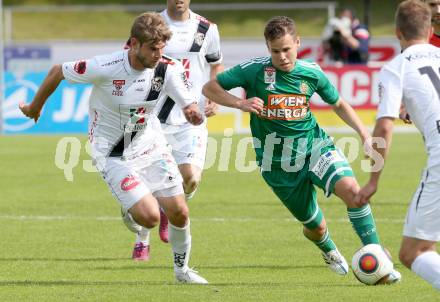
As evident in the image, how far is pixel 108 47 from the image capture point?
89.0 ft

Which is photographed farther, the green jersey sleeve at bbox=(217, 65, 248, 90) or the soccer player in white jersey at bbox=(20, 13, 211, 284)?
the green jersey sleeve at bbox=(217, 65, 248, 90)

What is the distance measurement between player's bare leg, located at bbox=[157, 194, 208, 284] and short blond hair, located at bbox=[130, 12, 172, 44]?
4.39 feet

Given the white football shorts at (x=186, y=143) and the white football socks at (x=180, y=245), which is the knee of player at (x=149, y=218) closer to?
the white football socks at (x=180, y=245)

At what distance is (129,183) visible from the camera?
7965mm

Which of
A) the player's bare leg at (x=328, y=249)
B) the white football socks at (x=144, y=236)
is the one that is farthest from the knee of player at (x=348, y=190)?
the white football socks at (x=144, y=236)

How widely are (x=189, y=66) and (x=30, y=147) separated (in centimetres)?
1092

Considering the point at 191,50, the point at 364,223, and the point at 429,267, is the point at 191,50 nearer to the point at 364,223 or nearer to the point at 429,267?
the point at 364,223

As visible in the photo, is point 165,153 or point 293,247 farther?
point 293,247

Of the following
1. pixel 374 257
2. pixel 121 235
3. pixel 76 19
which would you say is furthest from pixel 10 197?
pixel 76 19

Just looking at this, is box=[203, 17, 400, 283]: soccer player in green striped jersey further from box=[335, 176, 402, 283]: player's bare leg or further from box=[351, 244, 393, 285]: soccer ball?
box=[351, 244, 393, 285]: soccer ball

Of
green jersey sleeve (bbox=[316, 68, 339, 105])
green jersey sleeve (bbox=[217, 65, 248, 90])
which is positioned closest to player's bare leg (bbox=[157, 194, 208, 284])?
green jersey sleeve (bbox=[217, 65, 248, 90])

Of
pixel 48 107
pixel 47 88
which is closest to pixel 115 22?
pixel 48 107

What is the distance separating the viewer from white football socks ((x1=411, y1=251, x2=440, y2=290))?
6.00 metres

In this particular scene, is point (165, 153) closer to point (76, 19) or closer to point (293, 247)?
point (293, 247)
